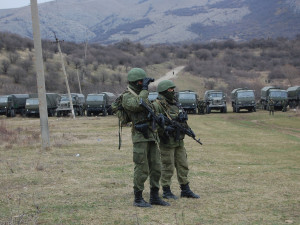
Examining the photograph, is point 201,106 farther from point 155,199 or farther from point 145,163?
point 145,163

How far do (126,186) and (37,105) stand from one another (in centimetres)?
2875

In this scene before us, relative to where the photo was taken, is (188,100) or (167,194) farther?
(188,100)

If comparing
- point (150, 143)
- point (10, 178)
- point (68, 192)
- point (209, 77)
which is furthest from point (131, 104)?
point (209, 77)

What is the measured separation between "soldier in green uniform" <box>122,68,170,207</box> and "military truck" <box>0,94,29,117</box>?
3153cm

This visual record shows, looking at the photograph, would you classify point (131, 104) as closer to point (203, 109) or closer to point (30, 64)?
point (203, 109)

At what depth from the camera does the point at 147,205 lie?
6.33m

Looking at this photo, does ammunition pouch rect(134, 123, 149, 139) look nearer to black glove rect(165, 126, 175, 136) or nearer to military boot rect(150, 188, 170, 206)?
black glove rect(165, 126, 175, 136)

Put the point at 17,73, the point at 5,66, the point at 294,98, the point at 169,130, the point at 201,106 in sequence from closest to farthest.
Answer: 1. the point at 169,130
2. the point at 201,106
3. the point at 294,98
4. the point at 17,73
5. the point at 5,66

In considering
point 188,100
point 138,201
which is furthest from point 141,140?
point 188,100

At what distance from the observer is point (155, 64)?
85875 mm

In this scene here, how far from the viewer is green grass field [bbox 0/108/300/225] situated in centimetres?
585

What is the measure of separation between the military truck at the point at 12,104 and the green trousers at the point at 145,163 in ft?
104

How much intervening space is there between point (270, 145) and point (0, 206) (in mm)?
10201

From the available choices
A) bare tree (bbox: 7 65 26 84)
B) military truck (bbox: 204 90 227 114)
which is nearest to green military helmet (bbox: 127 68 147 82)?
military truck (bbox: 204 90 227 114)
